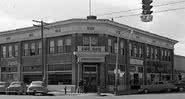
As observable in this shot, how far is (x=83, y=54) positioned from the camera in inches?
1726

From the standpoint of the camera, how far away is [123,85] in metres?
50.1

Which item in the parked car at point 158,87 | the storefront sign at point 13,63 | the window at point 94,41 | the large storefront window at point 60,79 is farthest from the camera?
the storefront sign at point 13,63

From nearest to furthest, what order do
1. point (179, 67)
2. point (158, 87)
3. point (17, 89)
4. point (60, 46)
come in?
1. point (17, 89)
2. point (158, 87)
3. point (60, 46)
4. point (179, 67)

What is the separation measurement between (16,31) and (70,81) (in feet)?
45.5

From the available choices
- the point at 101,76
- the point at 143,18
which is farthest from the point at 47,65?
the point at 143,18

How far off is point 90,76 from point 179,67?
36120mm

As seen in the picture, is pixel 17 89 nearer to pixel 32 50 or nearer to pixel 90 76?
pixel 90 76

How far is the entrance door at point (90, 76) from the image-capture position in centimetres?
4447

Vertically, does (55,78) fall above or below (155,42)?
below

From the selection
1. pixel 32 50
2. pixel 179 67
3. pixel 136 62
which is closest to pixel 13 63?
pixel 32 50

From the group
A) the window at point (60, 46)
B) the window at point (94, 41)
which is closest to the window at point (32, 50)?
the window at point (60, 46)

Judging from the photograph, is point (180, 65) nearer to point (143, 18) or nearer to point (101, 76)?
point (101, 76)

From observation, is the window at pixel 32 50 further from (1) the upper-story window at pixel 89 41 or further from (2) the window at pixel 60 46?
(1) the upper-story window at pixel 89 41

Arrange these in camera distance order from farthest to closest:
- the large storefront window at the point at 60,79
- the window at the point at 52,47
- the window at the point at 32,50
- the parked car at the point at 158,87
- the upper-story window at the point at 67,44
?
the window at the point at 32,50 < the window at the point at 52,47 < the upper-story window at the point at 67,44 < the large storefront window at the point at 60,79 < the parked car at the point at 158,87
